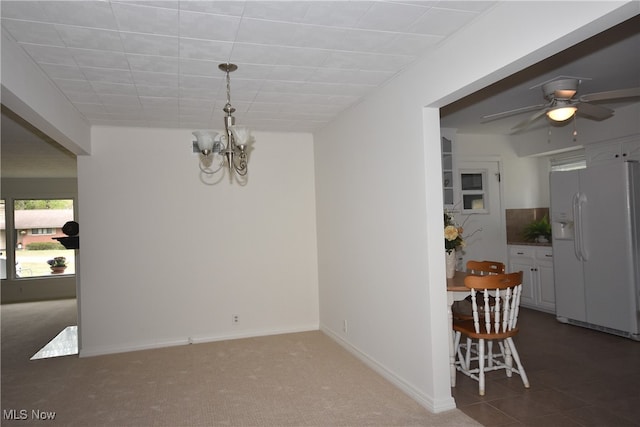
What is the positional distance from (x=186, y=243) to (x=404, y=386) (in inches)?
112

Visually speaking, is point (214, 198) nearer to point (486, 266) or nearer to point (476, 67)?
point (486, 266)

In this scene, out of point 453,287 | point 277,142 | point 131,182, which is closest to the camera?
point 453,287

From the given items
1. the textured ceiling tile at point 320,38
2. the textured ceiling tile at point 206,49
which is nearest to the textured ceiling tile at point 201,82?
the textured ceiling tile at point 206,49

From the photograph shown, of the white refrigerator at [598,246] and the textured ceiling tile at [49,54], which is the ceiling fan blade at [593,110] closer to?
the white refrigerator at [598,246]

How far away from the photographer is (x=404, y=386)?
329 cm

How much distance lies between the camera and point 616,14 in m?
1.69

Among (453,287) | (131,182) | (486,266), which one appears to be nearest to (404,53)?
(453,287)

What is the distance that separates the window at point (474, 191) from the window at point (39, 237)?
7.97m

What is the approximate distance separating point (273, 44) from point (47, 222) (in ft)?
27.6

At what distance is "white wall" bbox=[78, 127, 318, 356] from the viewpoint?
4.60m

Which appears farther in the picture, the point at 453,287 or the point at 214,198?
the point at 214,198

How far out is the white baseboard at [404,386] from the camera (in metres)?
2.95

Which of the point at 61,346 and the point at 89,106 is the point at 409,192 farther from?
the point at 61,346

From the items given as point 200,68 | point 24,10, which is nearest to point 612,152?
point 200,68
